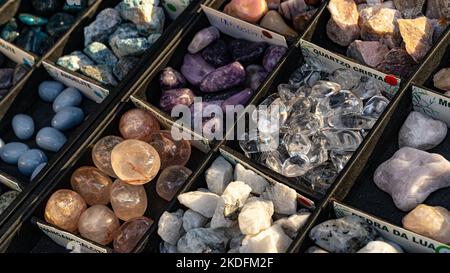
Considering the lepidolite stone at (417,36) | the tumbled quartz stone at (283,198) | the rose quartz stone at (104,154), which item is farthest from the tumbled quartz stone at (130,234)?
the lepidolite stone at (417,36)

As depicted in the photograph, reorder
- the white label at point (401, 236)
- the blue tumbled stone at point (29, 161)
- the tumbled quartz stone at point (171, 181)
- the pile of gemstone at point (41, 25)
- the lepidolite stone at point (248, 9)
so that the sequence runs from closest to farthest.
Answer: the white label at point (401, 236)
the tumbled quartz stone at point (171, 181)
the blue tumbled stone at point (29, 161)
the lepidolite stone at point (248, 9)
the pile of gemstone at point (41, 25)

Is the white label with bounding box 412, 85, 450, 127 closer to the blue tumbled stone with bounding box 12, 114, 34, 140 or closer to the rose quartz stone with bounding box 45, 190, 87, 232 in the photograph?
the rose quartz stone with bounding box 45, 190, 87, 232

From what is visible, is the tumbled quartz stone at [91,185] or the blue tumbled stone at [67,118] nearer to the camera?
the tumbled quartz stone at [91,185]

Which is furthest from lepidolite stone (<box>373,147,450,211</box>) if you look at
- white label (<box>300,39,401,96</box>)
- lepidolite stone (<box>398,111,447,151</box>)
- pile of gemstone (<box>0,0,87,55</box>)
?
pile of gemstone (<box>0,0,87,55</box>)

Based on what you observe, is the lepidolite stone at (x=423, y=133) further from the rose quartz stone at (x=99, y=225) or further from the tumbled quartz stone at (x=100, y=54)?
the tumbled quartz stone at (x=100, y=54)

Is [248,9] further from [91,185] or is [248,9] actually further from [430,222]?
[430,222]

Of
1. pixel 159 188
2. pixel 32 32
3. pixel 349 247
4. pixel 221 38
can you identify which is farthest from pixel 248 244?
pixel 32 32

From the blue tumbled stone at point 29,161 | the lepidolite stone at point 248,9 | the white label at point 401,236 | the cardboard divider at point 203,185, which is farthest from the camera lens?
the lepidolite stone at point 248,9
